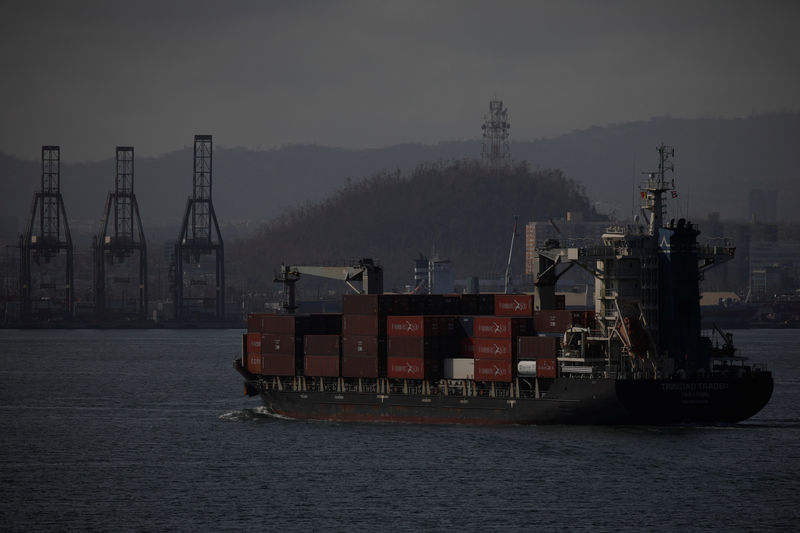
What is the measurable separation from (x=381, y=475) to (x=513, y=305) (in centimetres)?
1879

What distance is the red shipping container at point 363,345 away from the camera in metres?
73.9

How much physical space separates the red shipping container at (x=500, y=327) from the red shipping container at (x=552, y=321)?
230 centimetres

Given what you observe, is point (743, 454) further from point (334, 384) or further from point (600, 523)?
point (334, 384)

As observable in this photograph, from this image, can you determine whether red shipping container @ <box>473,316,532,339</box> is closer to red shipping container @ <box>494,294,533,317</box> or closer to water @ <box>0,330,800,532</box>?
red shipping container @ <box>494,294,533,317</box>

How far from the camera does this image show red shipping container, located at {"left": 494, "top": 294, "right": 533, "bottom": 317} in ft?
243

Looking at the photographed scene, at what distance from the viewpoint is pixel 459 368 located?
71.9 metres

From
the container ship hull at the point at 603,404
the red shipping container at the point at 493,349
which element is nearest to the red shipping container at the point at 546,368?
the container ship hull at the point at 603,404

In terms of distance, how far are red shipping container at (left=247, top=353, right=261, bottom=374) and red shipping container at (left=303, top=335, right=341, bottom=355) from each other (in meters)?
5.14

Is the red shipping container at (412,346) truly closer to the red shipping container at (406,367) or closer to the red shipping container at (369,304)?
the red shipping container at (406,367)

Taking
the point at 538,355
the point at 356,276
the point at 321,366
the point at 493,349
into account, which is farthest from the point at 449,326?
the point at 356,276

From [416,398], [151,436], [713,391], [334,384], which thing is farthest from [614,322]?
[151,436]

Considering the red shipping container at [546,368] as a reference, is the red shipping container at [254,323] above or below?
above

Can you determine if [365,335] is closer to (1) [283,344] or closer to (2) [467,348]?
(2) [467,348]

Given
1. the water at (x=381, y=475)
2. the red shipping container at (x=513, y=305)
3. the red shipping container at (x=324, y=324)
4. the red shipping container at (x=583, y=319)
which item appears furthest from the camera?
the red shipping container at (x=324, y=324)
